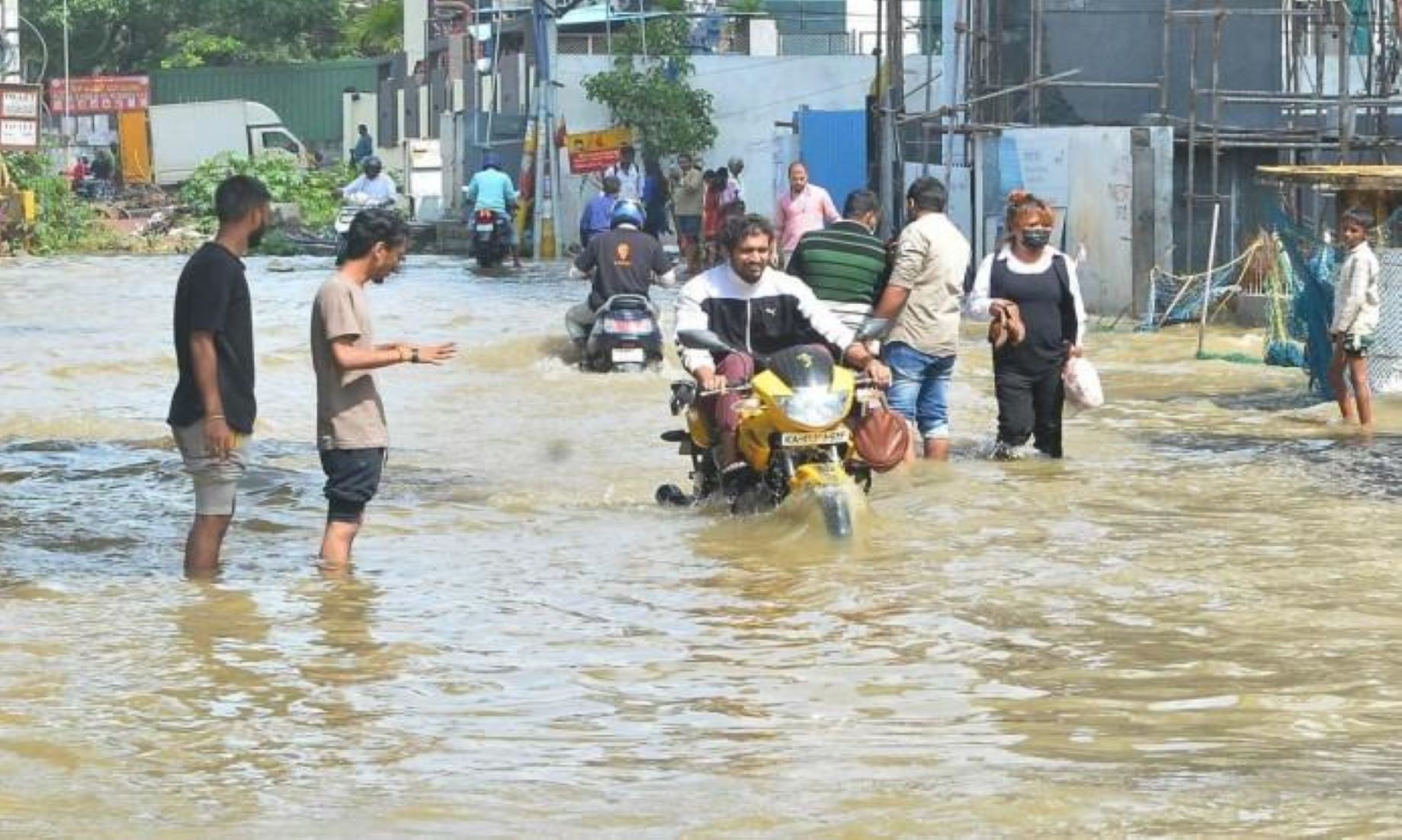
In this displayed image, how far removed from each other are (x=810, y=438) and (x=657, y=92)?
90.8ft

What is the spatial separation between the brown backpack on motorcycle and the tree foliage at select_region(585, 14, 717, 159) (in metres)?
27.3

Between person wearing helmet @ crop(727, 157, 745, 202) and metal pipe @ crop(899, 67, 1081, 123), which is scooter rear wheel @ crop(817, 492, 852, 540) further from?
person wearing helmet @ crop(727, 157, 745, 202)

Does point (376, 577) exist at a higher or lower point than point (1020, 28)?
lower

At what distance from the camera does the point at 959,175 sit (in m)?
24.7

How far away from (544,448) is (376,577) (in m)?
4.83

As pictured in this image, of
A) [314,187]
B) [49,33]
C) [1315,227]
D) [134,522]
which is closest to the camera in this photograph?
[134,522]

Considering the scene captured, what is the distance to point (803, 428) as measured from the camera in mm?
9719

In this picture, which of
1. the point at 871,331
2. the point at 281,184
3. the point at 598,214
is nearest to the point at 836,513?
the point at 871,331

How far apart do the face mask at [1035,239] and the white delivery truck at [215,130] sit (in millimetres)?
40295

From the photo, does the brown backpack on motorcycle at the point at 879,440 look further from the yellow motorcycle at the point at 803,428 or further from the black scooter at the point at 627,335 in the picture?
the black scooter at the point at 627,335

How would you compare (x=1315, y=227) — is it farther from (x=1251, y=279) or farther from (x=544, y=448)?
(x=544, y=448)

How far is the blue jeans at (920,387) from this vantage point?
473 inches

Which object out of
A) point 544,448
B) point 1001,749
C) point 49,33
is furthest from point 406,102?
point 1001,749

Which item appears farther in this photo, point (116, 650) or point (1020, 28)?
point (1020, 28)
